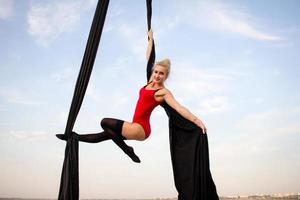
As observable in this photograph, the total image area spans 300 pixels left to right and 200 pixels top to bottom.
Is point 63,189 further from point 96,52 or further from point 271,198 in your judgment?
point 271,198

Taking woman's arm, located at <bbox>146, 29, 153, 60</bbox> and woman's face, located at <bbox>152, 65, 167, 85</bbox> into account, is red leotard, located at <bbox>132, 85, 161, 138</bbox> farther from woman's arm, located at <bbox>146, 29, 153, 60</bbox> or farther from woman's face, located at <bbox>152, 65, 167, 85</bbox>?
woman's arm, located at <bbox>146, 29, 153, 60</bbox>

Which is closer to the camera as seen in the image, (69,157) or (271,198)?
(69,157)

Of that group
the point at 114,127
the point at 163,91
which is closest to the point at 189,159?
the point at 163,91

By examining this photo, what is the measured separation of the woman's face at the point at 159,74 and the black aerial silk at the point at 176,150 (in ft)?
1.27

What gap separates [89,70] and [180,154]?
185 centimetres

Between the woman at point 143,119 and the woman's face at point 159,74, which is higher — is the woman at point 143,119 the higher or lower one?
the lower one

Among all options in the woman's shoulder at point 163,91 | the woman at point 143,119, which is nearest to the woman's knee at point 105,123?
the woman at point 143,119

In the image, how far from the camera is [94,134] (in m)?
5.05

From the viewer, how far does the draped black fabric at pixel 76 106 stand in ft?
15.6

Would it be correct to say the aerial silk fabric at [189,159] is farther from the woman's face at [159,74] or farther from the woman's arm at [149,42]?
the woman's arm at [149,42]

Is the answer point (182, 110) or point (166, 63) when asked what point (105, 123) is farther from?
point (166, 63)

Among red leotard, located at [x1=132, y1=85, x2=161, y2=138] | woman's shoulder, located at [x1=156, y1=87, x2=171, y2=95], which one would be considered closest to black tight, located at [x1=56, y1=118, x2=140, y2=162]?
red leotard, located at [x1=132, y1=85, x2=161, y2=138]

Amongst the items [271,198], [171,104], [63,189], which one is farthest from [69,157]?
[271,198]

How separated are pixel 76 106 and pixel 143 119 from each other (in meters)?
0.97
